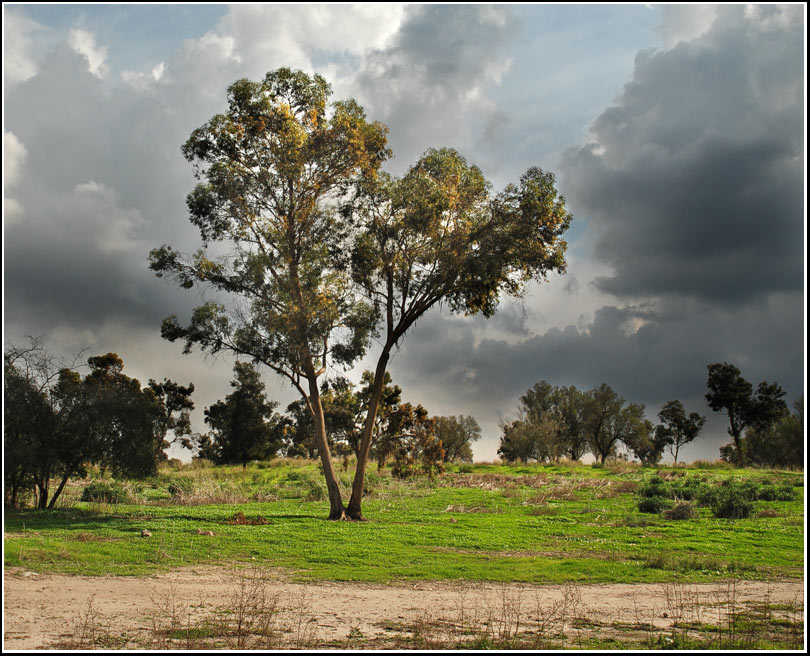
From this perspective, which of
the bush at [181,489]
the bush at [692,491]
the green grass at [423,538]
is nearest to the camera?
the green grass at [423,538]

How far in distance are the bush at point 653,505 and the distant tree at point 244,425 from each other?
46137 millimetres

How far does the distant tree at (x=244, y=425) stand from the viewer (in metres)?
66.2

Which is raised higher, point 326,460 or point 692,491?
point 326,460

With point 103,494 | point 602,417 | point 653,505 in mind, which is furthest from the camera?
point 602,417

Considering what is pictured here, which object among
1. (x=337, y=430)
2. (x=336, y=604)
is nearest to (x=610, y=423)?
(x=337, y=430)

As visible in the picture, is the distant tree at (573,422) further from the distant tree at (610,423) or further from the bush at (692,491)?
the bush at (692,491)

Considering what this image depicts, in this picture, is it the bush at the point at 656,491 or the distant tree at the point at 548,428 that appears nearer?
the bush at the point at 656,491

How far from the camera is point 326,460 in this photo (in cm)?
2664

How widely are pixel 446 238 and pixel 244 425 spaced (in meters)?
44.2

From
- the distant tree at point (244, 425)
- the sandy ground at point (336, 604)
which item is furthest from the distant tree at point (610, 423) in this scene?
the sandy ground at point (336, 604)

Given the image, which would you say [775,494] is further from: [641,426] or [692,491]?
[641,426]

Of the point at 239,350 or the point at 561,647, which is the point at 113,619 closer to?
the point at 561,647

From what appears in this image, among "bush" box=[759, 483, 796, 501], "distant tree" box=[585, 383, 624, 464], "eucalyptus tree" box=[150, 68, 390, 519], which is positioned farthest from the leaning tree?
"distant tree" box=[585, 383, 624, 464]

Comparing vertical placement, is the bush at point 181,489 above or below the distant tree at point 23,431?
below
